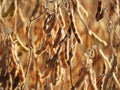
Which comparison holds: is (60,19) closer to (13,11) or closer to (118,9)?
(13,11)

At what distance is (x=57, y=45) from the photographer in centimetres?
149

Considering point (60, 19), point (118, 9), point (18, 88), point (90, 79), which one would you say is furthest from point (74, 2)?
point (18, 88)

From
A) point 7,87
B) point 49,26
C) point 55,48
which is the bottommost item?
point 7,87

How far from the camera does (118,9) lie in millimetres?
1649

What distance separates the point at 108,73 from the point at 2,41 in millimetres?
543

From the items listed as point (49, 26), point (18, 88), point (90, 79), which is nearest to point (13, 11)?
point (49, 26)

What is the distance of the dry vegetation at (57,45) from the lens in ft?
4.85

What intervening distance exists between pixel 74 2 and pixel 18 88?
47 centimetres

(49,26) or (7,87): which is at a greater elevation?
(49,26)

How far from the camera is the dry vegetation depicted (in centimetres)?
148

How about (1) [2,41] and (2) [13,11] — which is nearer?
(2) [13,11]

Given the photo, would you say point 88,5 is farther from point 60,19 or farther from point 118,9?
point 60,19

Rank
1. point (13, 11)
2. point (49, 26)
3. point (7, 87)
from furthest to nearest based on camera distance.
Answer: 1. point (7, 87)
2. point (13, 11)
3. point (49, 26)

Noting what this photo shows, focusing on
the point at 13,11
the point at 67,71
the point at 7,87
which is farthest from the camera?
the point at 67,71
